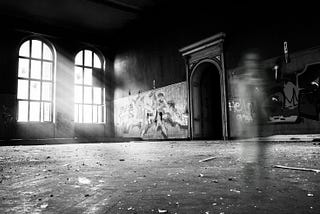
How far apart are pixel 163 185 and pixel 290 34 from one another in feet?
26.2

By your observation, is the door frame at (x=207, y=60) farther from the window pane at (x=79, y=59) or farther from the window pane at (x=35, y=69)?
the window pane at (x=35, y=69)

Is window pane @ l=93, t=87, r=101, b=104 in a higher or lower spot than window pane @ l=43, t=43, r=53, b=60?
lower

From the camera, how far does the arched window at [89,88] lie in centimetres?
1519

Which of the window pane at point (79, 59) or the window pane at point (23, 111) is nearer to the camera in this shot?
the window pane at point (23, 111)

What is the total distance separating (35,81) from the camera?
1373 centimetres

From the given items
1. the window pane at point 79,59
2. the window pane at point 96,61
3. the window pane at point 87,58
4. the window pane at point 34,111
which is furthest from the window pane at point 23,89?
the window pane at point 96,61

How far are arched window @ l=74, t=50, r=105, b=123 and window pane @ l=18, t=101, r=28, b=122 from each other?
2554 millimetres

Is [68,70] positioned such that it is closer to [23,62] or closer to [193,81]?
[23,62]

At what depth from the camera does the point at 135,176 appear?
170cm

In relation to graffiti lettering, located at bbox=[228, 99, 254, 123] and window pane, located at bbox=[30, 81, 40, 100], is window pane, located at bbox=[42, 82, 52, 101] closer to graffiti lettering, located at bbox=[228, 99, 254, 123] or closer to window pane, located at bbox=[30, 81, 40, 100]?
window pane, located at bbox=[30, 81, 40, 100]

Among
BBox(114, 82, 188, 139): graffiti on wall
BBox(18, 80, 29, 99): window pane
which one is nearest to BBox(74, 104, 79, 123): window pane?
BBox(114, 82, 188, 139): graffiti on wall

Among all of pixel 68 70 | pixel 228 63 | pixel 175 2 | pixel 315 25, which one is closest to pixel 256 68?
pixel 228 63

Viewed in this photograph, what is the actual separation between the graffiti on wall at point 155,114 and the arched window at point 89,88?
1.18 metres

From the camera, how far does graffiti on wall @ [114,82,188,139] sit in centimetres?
1159
